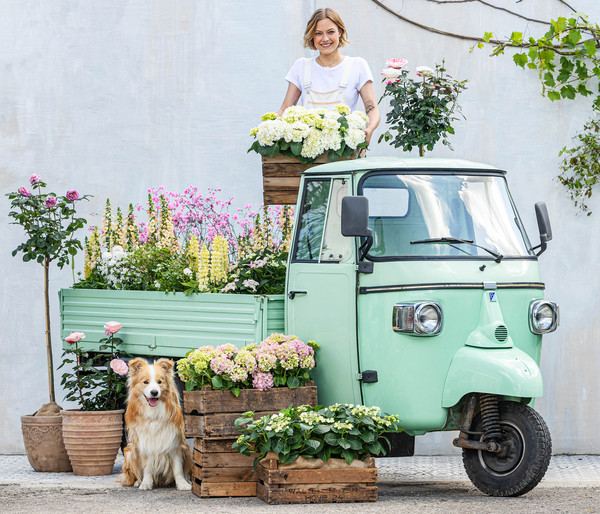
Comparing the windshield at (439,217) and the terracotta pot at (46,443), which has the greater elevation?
the windshield at (439,217)

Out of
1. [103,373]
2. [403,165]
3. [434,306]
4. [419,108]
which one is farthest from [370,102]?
[103,373]

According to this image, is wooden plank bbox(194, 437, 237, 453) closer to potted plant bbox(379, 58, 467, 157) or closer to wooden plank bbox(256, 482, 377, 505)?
wooden plank bbox(256, 482, 377, 505)

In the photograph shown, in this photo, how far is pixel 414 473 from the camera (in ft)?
29.0

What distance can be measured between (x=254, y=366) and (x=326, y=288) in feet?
2.37

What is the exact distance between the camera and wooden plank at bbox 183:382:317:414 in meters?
6.82

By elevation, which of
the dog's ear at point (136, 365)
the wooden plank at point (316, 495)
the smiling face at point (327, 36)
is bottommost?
the wooden plank at point (316, 495)

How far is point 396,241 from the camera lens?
272 inches

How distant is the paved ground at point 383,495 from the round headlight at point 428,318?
41.2 inches

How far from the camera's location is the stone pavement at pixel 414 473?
7.95 meters

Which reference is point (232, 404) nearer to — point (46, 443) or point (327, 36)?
point (46, 443)

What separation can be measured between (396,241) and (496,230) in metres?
0.67

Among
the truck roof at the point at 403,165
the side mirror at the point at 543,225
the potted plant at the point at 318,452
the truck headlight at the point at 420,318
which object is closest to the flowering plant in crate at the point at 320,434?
the potted plant at the point at 318,452

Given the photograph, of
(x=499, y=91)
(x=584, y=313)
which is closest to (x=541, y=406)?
(x=584, y=313)

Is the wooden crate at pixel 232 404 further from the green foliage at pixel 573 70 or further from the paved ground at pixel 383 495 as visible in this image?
the green foliage at pixel 573 70
